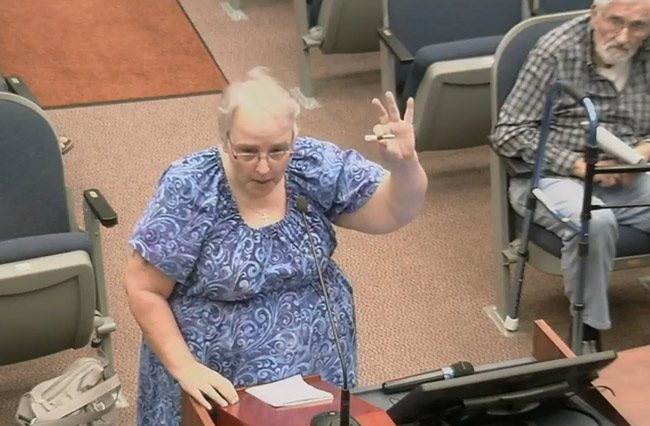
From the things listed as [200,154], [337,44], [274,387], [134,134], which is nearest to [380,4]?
[337,44]

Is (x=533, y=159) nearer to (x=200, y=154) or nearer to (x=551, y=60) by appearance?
(x=551, y=60)

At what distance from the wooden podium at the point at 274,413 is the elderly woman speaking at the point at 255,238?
0.40 feet

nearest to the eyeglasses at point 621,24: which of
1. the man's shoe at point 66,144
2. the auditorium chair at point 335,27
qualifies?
the auditorium chair at point 335,27

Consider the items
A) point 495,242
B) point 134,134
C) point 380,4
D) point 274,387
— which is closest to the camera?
point 274,387

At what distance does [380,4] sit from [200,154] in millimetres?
2388

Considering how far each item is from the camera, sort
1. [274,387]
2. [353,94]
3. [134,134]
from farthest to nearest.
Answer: [353,94] → [134,134] → [274,387]

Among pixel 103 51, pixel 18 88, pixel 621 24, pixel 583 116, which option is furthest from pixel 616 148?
pixel 103 51

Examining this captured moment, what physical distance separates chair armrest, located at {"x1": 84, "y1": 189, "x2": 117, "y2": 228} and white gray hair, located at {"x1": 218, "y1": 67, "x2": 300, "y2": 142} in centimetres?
96

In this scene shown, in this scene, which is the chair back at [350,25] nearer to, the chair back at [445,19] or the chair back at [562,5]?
→ the chair back at [445,19]

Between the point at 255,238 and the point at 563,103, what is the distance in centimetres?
152

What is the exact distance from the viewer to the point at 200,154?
2346mm

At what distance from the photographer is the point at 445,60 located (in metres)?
3.94

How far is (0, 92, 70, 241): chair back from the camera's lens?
3.19 m

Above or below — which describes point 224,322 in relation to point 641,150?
above
